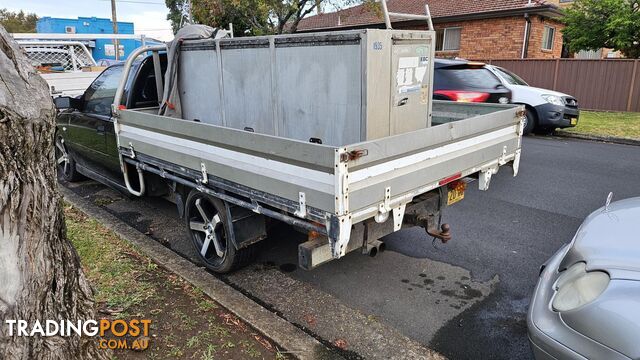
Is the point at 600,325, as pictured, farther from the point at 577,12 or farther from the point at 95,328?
the point at 577,12

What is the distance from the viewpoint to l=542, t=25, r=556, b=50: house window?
19.5 meters

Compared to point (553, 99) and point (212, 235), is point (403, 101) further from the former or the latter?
point (553, 99)

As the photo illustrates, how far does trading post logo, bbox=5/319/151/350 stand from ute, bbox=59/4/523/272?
0.99m

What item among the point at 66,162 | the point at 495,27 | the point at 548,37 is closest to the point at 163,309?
the point at 66,162

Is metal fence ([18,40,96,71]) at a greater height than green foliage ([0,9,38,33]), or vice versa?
green foliage ([0,9,38,33])

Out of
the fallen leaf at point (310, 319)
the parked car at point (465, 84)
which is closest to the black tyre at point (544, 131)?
the parked car at point (465, 84)

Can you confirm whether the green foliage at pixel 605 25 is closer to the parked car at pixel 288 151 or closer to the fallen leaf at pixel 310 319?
the parked car at pixel 288 151

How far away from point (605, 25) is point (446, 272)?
626 inches

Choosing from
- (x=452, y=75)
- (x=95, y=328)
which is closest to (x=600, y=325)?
(x=95, y=328)

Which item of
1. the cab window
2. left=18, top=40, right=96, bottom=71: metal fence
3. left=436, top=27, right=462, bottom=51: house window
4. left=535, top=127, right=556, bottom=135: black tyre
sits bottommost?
left=535, top=127, right=556, bottom=135: black tyre

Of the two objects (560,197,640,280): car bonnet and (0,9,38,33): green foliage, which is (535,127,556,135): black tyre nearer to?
(560,197,640,280): car bonnet

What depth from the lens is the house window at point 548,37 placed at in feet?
64.0

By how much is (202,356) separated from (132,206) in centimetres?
370

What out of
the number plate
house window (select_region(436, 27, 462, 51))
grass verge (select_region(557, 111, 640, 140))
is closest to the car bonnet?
the number plate
